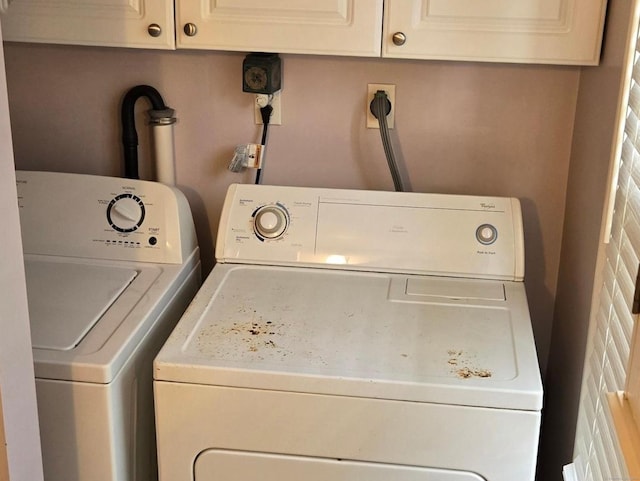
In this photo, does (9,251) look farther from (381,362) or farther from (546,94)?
(546,94)

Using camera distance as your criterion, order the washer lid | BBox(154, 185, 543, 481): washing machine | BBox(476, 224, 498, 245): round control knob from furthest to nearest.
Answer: BBox(476, 224, 498, 245): round control knob < the washer lid < BBox(154, 185, 543, 481): washing machine

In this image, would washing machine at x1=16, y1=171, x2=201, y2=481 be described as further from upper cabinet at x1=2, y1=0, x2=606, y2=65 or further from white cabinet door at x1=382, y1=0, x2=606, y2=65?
white cabinet door at x1=382, y1=0, x2=606, y2=65

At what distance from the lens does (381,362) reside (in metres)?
1.44

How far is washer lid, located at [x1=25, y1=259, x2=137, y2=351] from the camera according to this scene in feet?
5.00

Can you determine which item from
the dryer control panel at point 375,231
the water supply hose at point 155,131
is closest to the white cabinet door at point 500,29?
the dryer control panel at point 375,231

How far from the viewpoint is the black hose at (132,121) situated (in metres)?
1.98

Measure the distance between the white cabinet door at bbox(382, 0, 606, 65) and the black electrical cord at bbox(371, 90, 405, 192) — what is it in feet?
0.85

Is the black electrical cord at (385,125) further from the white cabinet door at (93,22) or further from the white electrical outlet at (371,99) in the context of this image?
the white cabinet door at (93,22)

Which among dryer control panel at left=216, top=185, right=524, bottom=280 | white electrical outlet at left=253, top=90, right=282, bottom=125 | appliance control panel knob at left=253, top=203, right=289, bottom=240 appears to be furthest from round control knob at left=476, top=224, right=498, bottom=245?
white electrical outlet at left=253, top=90, right=282, bottom=125

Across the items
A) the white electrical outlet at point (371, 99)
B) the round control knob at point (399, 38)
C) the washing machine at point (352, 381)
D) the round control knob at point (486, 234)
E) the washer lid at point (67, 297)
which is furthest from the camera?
the white electrical outlet at point (371, 99)

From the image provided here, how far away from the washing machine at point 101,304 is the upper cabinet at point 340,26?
1.23 ft

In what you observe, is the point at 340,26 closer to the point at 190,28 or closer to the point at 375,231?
the point at 190,28

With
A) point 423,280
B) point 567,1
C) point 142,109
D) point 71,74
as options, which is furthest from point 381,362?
point 71,74

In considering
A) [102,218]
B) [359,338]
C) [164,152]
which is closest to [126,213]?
[102,218]
